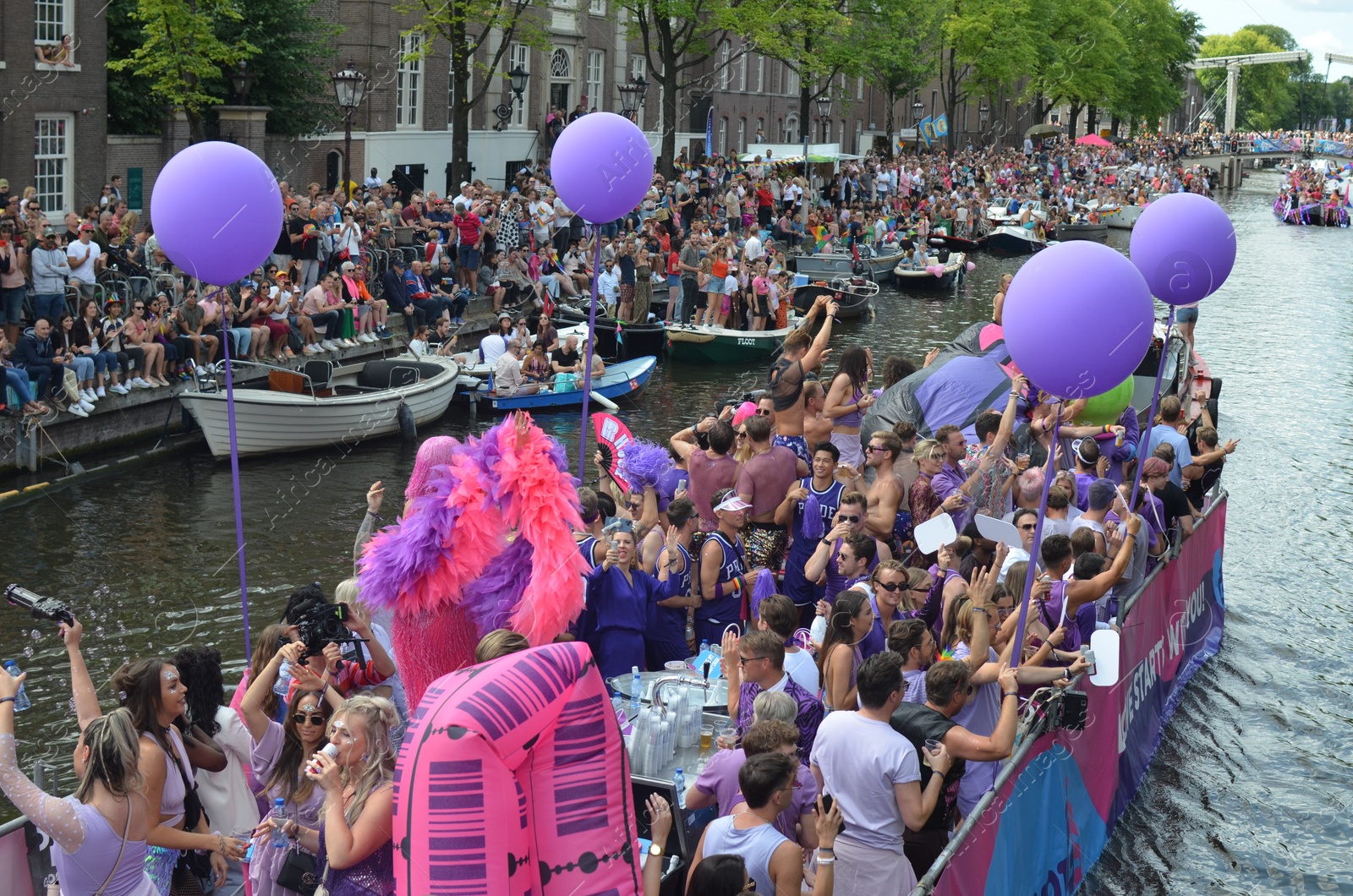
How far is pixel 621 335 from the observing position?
2377cm

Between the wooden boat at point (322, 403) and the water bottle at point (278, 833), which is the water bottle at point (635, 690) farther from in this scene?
the wooden boat at point (322, 403)

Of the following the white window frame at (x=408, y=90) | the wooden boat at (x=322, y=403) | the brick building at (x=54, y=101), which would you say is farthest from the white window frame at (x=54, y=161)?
the white window frame at (x=408, y=90)

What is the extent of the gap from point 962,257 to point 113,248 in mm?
25233

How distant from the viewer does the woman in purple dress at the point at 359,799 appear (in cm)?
405

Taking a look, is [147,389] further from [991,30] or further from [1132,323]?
[991,30]

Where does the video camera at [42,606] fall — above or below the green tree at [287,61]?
below

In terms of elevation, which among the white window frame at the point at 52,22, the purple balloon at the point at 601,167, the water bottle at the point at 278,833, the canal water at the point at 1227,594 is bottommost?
the canal water at the point at 1227,594

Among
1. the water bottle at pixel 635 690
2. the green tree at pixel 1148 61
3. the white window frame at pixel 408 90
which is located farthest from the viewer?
Answer: the green tree at pixel 1148 61

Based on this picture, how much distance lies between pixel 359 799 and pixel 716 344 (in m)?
21.6

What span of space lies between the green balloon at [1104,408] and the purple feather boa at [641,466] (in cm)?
425

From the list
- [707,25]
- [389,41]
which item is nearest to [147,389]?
[389,41]

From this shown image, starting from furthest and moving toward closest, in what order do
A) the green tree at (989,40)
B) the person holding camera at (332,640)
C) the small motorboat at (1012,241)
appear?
the green tree at (989,40)
the small motorboat at (1012,241)
the person holding camera at (332,640)

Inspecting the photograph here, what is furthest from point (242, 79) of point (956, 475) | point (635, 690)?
point (635, 690)

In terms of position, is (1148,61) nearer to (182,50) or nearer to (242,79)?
(242,79)
